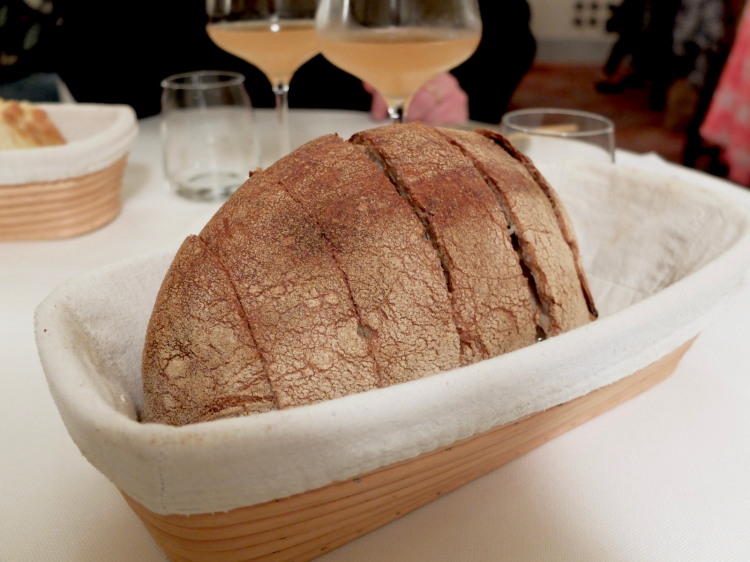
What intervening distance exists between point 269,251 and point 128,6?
6.51 ft

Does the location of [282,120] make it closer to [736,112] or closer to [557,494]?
[557,494]

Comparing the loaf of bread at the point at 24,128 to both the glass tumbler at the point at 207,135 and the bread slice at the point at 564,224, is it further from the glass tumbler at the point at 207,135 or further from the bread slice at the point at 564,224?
the bread slice at the point at 564,224

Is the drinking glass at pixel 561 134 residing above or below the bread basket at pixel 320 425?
above

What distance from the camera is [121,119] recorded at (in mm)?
1009

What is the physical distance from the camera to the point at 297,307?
1.53 feet

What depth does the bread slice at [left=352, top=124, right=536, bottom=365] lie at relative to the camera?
0.51 m

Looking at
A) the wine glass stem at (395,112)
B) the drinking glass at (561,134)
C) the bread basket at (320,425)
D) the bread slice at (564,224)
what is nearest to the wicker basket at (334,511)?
the bread basket at (320,425)

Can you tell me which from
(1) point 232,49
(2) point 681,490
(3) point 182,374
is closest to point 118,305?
(3) point 182,374

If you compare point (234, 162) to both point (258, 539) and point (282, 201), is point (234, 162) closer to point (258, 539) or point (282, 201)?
point (282, 201)

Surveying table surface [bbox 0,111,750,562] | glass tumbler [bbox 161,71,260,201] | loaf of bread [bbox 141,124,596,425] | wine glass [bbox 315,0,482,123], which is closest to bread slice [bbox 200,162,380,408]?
loaf of bread [bbox 141,124,596,425]

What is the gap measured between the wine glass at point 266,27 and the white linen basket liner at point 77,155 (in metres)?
0.24

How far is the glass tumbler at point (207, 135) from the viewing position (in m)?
1.06

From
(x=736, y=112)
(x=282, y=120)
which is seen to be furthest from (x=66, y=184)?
(x=736, y=112)

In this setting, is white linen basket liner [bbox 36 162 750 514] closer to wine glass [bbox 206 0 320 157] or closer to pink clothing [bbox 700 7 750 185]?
wine glass [bbox 206 0 320 157]
